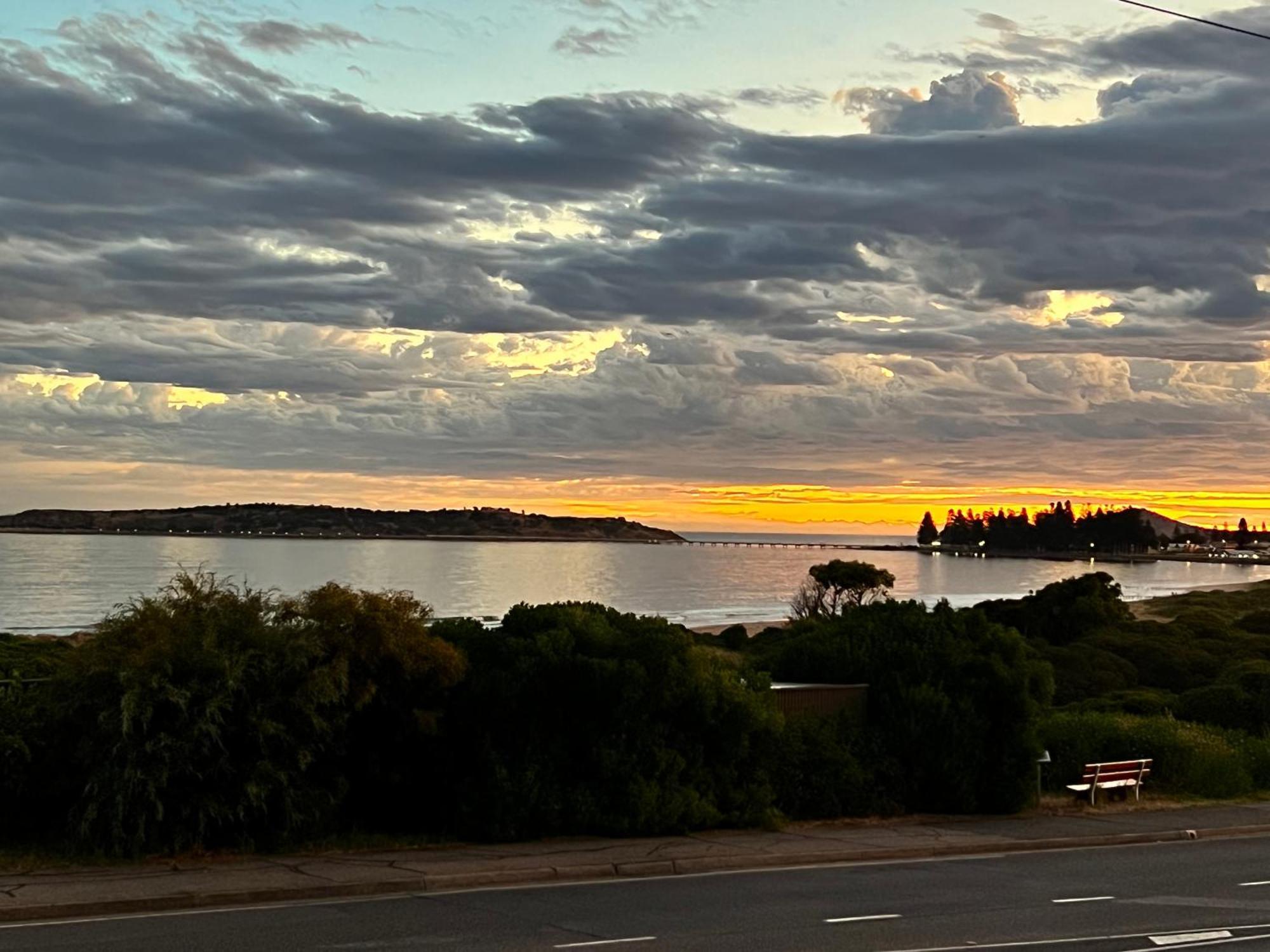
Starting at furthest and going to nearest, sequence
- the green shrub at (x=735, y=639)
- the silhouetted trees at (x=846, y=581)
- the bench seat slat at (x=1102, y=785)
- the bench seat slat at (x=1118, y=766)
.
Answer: the silhouetted trees at (x=846, y=581) → the green shrub at (x=735, y=639) → the bench seat slat at (x=1118, y=766) → the bench seat slat at (x=1102, y=785)

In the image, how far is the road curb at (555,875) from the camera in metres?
13.4

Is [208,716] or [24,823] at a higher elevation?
[208,716]

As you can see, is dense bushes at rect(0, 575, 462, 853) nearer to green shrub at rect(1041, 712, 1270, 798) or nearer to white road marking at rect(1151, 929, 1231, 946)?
white road marking at rect(1151, 929, 1231, 946)

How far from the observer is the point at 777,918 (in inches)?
541

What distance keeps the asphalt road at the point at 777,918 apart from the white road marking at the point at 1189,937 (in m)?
0.03

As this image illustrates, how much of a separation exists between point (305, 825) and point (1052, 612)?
206ft

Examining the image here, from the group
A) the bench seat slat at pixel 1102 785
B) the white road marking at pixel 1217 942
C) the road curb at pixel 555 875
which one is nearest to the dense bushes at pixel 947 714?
the bench seat slat at pixel 1102 785

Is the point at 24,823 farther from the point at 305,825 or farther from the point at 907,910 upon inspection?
the point at 907,910

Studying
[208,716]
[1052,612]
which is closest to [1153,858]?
[208,716]

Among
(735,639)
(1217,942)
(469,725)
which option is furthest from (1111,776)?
(735,639)

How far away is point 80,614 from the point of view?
3647 inches

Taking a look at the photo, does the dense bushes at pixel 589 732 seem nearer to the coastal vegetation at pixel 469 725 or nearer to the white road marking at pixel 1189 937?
the coastal vegetation at pixel 469 725

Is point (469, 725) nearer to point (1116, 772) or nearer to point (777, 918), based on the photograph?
point (777, 918)

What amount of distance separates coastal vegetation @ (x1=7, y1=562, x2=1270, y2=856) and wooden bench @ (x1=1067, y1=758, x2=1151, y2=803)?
3.11 ft
